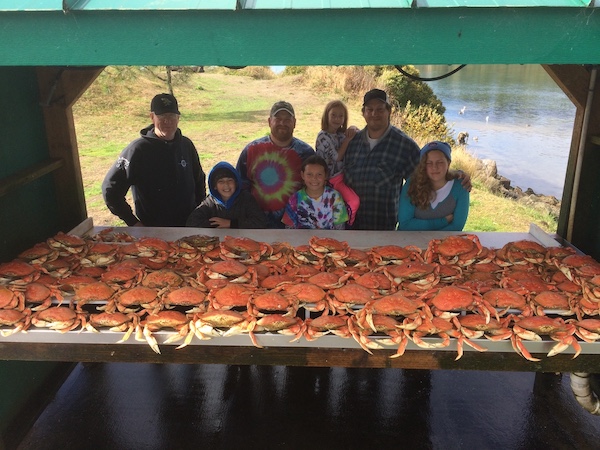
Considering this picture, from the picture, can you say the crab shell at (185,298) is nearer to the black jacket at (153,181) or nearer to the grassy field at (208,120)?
the black jacket at (153,181)

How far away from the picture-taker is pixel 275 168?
15.5ft

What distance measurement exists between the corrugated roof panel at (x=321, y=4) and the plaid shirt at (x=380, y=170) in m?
2.80

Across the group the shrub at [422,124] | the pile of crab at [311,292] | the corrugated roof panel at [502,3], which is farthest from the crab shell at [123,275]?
the shrub at [422,124]

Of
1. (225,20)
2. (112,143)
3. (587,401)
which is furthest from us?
(112,143)

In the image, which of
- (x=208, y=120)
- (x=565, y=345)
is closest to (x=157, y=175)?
(x=565, y=345)

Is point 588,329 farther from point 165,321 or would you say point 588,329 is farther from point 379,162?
point 379,162

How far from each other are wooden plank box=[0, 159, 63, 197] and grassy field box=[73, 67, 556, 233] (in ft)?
15.6

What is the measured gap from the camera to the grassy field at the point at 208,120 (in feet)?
34.0

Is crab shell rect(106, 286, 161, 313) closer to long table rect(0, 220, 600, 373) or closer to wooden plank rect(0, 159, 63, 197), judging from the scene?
long table rect(0, 220, 600, 373)

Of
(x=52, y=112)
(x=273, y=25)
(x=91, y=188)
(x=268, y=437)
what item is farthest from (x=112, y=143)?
(x=273, y=25)

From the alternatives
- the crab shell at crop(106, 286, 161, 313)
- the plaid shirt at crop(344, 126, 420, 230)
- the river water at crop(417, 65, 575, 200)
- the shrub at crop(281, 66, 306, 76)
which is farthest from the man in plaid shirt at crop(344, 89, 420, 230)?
the shrub at crop(281, 66, 306, 76)

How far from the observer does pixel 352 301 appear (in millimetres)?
2908

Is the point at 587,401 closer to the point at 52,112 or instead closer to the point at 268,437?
the point at 268,437

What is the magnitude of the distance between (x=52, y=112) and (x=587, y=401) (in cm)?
470
